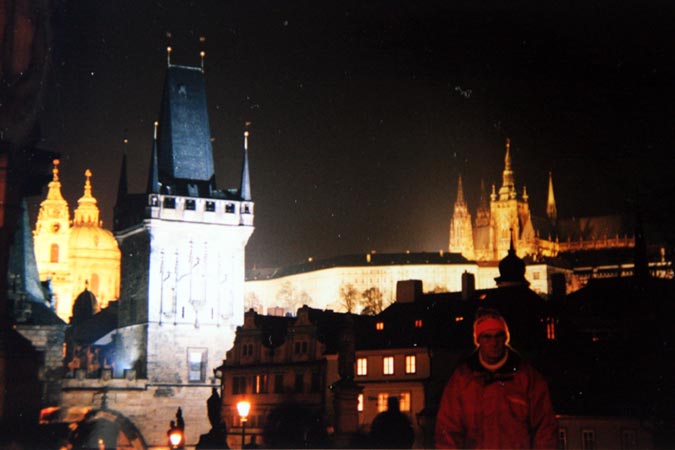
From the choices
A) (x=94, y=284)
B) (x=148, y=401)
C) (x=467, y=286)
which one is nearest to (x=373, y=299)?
(x=94, y=284)

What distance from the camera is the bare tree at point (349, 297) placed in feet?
419

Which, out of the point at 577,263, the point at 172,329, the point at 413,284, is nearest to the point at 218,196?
the point at 172,329

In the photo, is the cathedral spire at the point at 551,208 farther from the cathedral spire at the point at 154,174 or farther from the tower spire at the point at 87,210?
the cathedral spire at the point at 154,174

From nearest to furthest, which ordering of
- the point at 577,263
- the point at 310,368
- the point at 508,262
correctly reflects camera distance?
the point at 508,262 → the point at 310,368 → the point at 577,263

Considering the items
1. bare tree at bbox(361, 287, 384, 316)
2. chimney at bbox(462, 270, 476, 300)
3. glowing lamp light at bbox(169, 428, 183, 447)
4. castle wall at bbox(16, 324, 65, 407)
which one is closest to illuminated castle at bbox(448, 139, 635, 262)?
bare tree at bbox(361, 287, 384, 316)

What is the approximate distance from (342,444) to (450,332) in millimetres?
19297

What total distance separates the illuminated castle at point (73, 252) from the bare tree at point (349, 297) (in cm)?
2746

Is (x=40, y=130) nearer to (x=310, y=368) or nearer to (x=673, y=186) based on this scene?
(x=673, y=186)

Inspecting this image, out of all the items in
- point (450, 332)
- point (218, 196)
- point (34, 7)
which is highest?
point (218, 196)

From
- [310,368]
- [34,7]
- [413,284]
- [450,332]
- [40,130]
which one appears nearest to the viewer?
[34,7]

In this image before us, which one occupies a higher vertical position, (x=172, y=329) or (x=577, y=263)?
(x=577, y=263)

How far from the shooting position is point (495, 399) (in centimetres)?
798

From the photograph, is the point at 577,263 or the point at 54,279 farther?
the point at 577,263

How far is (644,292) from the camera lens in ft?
132
